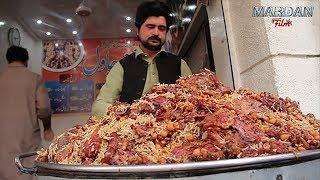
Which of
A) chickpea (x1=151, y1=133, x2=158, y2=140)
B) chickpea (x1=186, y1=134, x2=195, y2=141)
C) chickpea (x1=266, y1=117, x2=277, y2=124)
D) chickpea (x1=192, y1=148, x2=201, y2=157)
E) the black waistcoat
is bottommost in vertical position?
chickpea (x1=192, y1=148, x2=201, y2=157)

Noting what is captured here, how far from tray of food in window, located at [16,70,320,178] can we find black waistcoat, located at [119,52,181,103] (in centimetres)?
102

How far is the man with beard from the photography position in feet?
7.66

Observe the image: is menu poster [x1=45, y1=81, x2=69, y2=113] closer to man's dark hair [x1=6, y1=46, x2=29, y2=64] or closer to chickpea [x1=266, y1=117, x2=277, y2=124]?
man's dark hair [x1=6, y1=46, x2=29, y2=64]

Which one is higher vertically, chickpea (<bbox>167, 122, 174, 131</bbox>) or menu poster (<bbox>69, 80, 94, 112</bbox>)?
menu poster (<bbox>69, 80, 94, 112</bbox>)

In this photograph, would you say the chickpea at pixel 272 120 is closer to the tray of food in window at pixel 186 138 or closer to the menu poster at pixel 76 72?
the tray of food in window at pixel 186 138

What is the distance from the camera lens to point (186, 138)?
98 centimetres

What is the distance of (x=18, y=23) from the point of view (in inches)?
268

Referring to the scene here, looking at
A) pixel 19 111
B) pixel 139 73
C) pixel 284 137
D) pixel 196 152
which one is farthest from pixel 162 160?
pixel 19 111

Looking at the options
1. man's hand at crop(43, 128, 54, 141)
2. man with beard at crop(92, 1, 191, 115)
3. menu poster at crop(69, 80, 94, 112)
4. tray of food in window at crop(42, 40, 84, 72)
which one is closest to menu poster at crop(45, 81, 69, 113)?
menu poster at crop(69, 80, 94, 112)

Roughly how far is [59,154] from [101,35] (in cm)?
640

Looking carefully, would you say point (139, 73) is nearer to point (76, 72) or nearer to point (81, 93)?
point (81, 93)

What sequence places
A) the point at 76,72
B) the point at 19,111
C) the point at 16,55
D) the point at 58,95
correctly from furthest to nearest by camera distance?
the point at 76,72 → the point at 58,95 → the point at 16,55 → the point at 19,111

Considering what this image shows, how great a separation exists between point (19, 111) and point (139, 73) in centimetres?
146

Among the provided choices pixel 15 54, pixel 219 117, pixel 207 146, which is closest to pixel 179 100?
pixel 219 117
